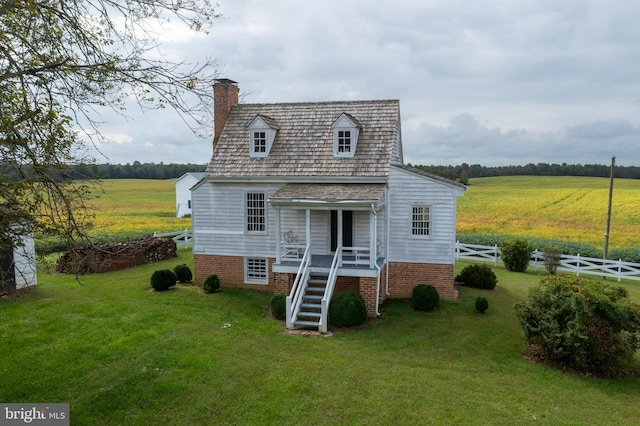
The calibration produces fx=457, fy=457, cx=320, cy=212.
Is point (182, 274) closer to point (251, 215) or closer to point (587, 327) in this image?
point (251, 215)

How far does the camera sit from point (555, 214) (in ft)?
166

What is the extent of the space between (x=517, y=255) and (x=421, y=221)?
11379 millimetres

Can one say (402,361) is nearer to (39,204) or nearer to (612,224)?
(39,204)

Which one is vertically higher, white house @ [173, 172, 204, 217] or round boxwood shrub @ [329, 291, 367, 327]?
white house @ [173, 172, 204, 217]

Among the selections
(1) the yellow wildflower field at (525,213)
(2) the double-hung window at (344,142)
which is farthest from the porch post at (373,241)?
(1) the yellow wildflower field at (525,213)

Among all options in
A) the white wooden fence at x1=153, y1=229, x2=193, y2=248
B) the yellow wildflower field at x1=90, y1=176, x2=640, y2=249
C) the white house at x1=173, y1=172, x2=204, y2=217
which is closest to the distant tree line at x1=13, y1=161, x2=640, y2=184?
the yellow wildflower field at x1=90, y1=176, x2=640, y2=249

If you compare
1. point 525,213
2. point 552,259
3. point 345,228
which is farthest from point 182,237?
point 525,213

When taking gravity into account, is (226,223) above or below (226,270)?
above

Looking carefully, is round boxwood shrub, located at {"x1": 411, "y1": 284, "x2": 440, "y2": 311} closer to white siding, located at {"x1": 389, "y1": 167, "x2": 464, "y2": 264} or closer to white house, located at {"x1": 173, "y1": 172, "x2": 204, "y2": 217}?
white siding, located at {"x1": 389, "y1": 167, "x2": 464, "y2": 264}

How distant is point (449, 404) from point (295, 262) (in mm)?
9163

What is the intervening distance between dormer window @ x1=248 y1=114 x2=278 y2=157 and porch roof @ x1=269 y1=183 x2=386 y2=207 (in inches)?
89.5

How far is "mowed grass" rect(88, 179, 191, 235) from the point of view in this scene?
1491 inches

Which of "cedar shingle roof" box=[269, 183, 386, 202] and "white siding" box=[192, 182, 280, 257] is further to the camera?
"white siding" box=[192, 182, 280, 257]

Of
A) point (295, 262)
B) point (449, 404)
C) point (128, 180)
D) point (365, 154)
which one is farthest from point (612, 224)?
point (128, 180)
